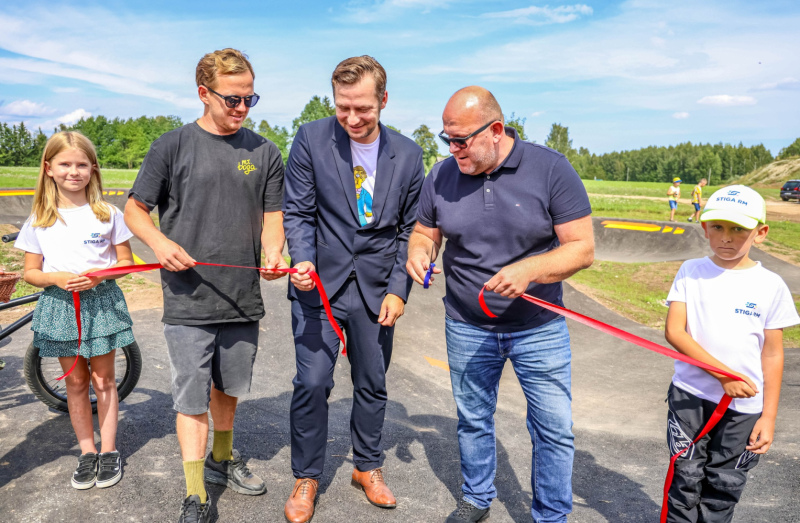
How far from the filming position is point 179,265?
3.01 metres

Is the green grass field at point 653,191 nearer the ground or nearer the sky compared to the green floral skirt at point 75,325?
nearer the sky

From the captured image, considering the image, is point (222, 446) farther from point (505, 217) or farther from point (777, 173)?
point (777, 173)

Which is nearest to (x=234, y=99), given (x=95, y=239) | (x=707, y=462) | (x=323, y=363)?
(x=95, y=239)

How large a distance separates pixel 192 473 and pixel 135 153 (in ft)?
284

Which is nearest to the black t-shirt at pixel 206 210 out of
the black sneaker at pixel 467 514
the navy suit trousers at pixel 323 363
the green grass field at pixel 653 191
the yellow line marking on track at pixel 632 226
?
the navy suit trousers at pixel 323 363

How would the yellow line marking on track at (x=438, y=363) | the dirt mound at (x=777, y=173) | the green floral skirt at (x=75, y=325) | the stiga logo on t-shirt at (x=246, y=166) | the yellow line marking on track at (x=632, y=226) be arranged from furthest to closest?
the dirt mound at (x=777, y=173) < the yellow line marking on track at (x=632, y=226) < the yellow line marking on track at (x=438, y=363) < the green floral skirt at (x=75, y=325) < the stiga logo on t-shirt at (x=246, y=166)

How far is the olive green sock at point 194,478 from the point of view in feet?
10.2

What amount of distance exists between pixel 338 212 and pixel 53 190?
1.76 meters

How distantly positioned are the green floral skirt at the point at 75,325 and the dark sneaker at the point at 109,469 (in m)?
0.64

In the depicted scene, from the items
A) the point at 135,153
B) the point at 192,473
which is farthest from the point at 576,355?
the point at 135,153

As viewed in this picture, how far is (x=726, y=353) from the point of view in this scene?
9.11 feet

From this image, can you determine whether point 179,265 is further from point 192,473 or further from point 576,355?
point 576,355

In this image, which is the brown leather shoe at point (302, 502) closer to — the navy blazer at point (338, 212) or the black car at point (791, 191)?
the navy blazer at point (338, 212)

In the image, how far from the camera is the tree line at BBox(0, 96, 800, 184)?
44.4 metres
